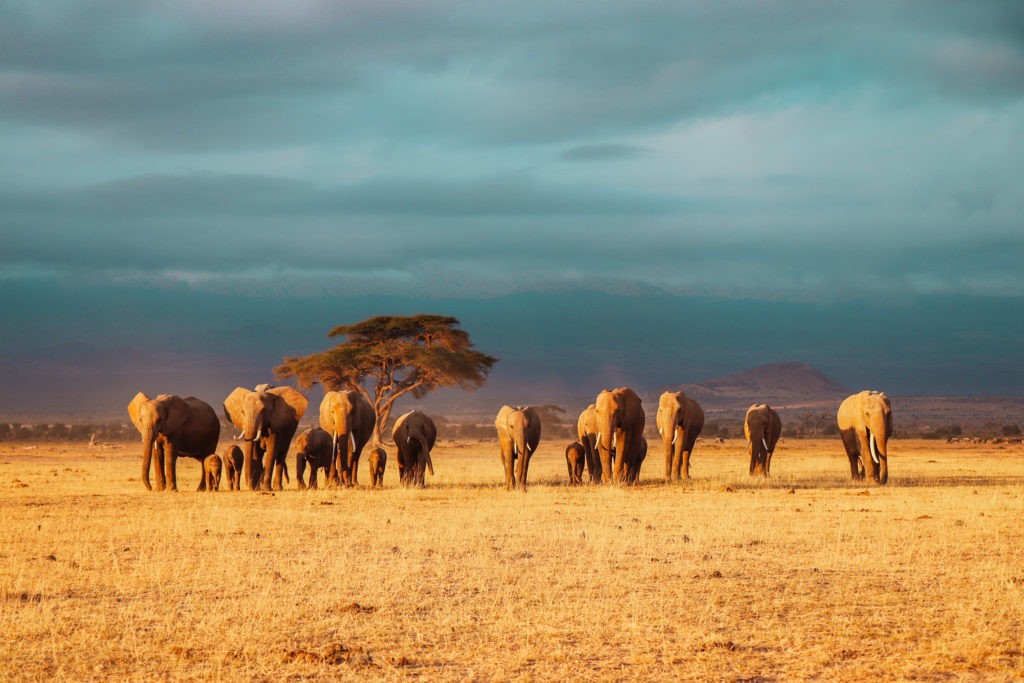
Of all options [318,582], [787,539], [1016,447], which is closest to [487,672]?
[318,582]

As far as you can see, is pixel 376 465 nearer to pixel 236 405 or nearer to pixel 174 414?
pixel 236 405

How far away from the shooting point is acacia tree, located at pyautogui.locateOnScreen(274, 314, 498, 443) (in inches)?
2445

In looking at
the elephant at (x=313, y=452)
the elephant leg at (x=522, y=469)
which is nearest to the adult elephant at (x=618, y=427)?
the elephant leg at (x=522, y=469)

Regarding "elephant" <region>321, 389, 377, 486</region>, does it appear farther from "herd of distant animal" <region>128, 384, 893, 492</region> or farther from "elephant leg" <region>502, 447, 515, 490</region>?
"elephant leg" <region>502, 447, 515, 490</region>

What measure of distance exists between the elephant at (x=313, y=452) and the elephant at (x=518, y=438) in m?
4.92

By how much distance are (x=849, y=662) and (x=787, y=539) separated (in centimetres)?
786

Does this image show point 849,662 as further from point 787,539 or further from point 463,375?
point 463,375

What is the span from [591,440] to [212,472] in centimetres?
1055

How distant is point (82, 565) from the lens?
15.3 m

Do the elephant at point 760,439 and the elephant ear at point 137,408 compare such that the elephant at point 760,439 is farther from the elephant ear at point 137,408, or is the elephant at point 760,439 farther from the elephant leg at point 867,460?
the elephant ear at point 137,408

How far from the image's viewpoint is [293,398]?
32219 millimetres

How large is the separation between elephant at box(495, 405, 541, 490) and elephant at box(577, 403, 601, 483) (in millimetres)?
2736

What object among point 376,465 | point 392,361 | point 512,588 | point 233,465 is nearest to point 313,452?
point 376,465

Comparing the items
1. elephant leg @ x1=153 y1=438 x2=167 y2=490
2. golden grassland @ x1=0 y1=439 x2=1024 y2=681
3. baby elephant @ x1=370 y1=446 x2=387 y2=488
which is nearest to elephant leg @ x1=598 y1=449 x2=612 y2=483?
golden grassland @ x1=0 y1=439 x2=1024 y2=681
